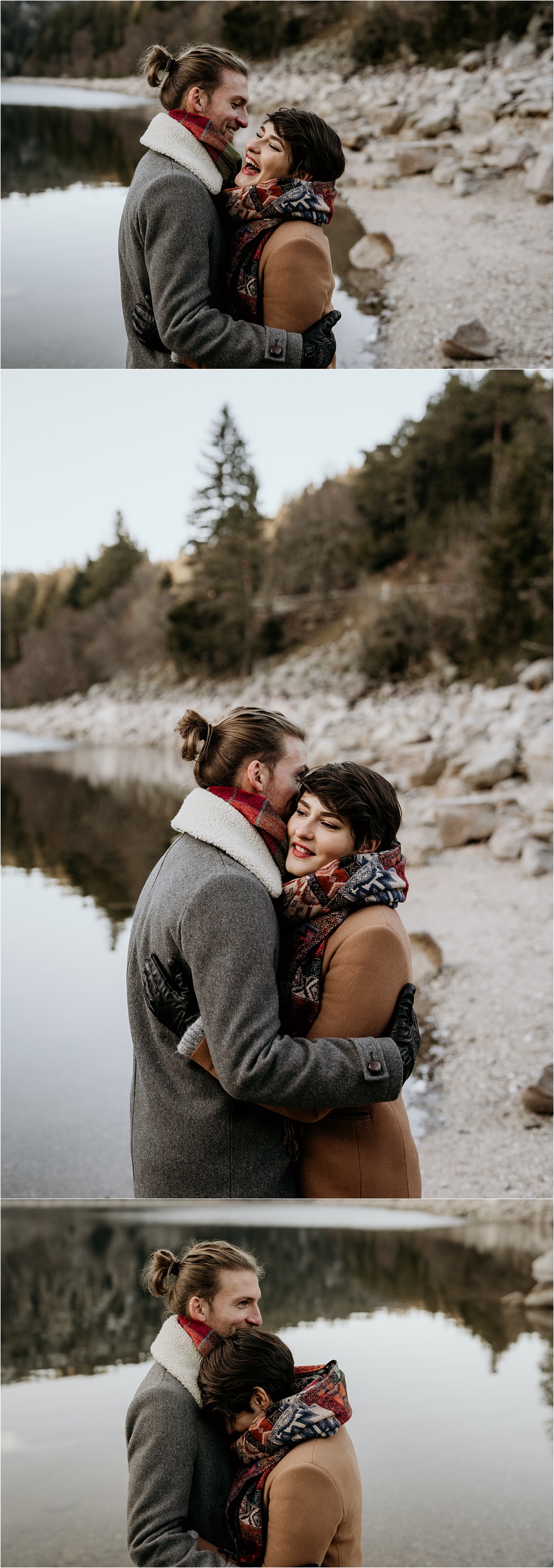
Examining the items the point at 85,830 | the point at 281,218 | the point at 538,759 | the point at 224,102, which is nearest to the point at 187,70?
the point at 224,102

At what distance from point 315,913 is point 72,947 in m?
1.99

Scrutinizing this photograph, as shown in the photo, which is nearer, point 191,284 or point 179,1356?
point 179,1356

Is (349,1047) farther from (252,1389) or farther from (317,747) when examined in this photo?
(317,747)

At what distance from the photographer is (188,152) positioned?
2.31m

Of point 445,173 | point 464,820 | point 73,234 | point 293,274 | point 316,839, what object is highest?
point 445,173

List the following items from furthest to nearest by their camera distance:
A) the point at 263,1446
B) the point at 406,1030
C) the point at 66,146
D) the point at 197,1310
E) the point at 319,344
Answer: the point at 66,146, the point at 319,344, the point at 197,1310, the point at 263,1446, the point at 406,1030

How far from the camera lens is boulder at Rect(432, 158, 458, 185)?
3.88 metres

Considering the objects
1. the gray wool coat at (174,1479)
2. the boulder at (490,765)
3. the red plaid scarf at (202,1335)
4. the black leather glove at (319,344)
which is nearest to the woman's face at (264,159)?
the black leather glove at (319,344)

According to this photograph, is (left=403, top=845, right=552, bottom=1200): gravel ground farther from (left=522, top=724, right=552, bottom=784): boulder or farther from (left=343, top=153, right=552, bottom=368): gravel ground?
(left=343, top=153, right=552, bottom=368): gravel ground

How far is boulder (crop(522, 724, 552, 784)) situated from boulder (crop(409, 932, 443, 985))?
851 mm

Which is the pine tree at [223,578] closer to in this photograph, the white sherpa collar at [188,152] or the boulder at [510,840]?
the boulder at [510,840]

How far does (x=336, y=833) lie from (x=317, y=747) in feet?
7.74

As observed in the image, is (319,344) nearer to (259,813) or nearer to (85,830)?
(259,813)

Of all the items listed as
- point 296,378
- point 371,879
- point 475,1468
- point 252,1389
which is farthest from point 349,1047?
point 296,378
